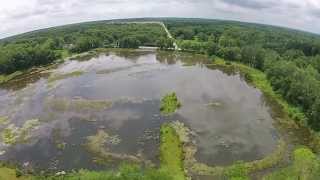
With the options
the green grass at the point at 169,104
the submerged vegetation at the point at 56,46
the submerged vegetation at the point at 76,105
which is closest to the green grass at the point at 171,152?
the green grass at the point at 169,104

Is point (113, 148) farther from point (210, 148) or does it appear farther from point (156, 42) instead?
point (156, 42)

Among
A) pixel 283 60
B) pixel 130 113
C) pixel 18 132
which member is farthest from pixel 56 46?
pixel 18 132

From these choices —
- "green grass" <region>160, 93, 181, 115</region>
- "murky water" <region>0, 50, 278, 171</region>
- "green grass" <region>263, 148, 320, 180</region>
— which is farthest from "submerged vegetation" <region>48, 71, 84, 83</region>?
"green grass" <region>263, 148, 320, 180</region>

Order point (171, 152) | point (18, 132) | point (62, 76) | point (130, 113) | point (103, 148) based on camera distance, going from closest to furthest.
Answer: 1. point (171, 152)
2. point (103, 148)
3. point (18, 132)
4. point (130, 113)
5. point (62, 76)

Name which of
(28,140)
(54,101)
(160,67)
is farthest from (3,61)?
(28,140)

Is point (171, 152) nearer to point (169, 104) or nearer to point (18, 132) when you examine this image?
point (169, 104)

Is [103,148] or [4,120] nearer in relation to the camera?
[103,148]

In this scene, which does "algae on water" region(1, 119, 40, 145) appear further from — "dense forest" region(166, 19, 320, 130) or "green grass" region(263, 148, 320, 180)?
"dense forest" region(166, 19, 320, 130)
